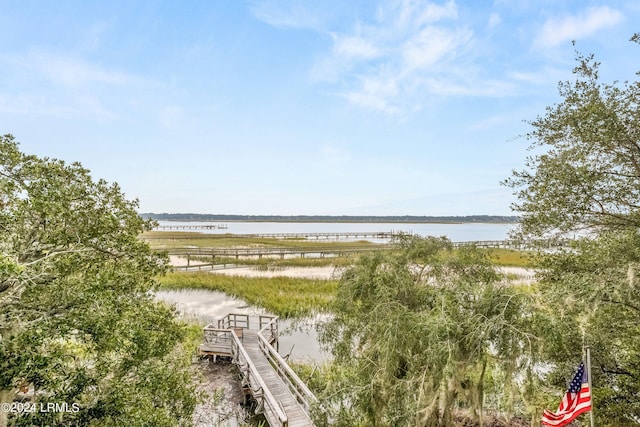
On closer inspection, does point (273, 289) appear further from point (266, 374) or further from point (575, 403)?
point (575, 403)

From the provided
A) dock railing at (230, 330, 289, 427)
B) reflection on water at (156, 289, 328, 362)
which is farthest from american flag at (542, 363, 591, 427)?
reflection on water at (156, 289, 328, 362)

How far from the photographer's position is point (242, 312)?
19.7 m

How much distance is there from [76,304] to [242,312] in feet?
52.6

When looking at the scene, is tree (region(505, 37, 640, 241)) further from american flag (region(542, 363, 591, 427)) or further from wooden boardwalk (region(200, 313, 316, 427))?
wooden boardwalk (region(200, 313, 316, 427))

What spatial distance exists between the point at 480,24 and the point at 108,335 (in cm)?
1817

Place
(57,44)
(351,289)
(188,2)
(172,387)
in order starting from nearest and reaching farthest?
(172,387) → (351,289) → (57,44) → (188,2)

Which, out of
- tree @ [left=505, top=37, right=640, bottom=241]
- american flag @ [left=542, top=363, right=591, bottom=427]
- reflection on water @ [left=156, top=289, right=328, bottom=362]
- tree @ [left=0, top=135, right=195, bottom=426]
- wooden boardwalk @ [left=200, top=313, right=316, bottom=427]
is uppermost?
tree @ [left=505, top=37, right=640, bottom=241]

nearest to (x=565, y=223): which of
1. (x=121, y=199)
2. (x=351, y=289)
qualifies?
(x=351, y=289)

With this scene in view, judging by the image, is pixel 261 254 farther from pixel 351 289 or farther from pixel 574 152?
pixel 574 152

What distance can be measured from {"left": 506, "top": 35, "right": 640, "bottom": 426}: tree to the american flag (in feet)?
1.77

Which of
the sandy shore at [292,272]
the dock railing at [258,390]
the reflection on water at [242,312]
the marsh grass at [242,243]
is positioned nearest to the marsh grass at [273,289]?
the reflection on water at [242,312]

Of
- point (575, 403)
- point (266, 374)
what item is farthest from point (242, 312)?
point (575, 403)

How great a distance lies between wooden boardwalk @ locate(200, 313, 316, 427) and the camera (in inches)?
346

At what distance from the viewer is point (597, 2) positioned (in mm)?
9445
